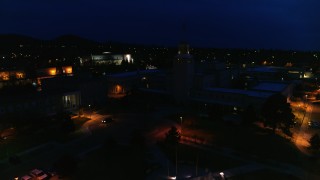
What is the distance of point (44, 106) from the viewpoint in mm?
43938

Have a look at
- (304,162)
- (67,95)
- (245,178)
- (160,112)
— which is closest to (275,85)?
(160,112)

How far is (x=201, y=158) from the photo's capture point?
29375mm

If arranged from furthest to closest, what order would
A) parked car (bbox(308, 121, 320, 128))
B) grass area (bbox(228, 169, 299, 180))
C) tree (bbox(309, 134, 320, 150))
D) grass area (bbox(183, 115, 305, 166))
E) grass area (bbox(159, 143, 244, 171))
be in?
parked car (bbox(308, 121, 320, 128)) < tree (bbox(309, 134, 320, 150)) < grass area (bbox(183, 115, 305, 166)) < grass area (bbox(159, 143, 244, 171)) < grass area (bbox(228, 169, 299, 180))

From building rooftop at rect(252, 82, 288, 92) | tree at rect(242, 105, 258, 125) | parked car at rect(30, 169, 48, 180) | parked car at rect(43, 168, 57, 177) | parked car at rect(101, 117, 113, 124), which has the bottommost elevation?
parked car at rect(43, 168, 57, 177)

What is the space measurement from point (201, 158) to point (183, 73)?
26707mm

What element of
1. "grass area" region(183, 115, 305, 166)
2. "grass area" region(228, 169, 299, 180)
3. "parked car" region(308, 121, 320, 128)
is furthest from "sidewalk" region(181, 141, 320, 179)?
"parked car" region(308, 121, 320, 128)

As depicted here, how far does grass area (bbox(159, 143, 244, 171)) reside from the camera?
2788 centimetres

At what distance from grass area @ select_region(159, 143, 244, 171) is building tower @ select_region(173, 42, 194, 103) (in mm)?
22428

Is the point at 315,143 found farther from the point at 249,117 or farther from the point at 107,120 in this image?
the point at 107,120

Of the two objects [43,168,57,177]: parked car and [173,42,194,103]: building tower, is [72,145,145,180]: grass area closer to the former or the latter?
[43,168,57,177]: parked car

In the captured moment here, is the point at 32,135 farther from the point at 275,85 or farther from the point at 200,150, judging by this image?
the point at 275,85

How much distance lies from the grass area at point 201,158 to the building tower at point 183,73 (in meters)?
22.4

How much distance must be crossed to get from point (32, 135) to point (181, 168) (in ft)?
71.5

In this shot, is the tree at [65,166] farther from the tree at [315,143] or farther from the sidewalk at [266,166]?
the tree at [315,143]
